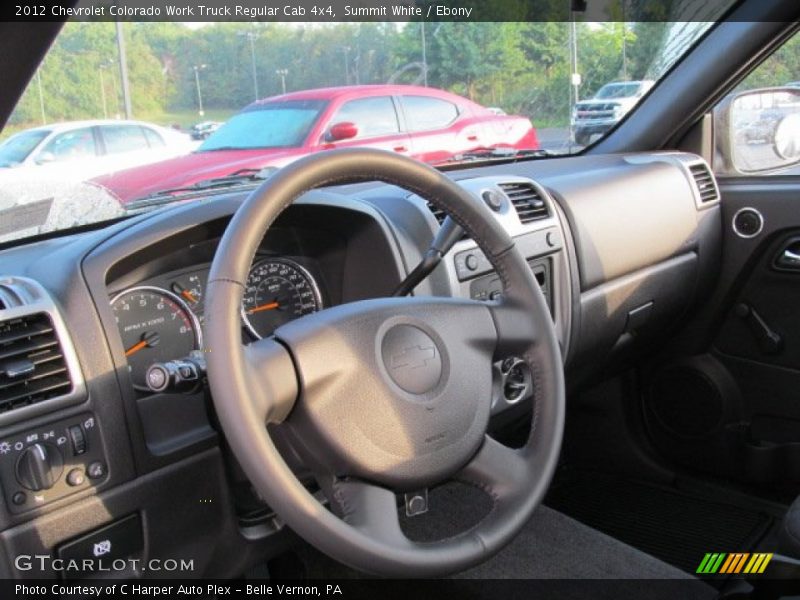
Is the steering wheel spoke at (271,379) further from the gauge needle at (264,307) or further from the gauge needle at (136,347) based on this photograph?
the gauge needle at (264,307)

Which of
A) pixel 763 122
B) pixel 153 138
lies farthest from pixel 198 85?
pixel 763 122

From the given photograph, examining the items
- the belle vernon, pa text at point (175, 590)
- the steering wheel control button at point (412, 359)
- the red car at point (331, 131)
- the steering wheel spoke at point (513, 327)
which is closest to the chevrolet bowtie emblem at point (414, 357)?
the steering wheel control button at point (412, 359)

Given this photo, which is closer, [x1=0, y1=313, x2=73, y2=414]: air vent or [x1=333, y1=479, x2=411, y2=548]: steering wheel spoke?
[x1=333, y1=479, x2=411, y2=548]: steering wheel spoke

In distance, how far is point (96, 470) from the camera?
4.89ft

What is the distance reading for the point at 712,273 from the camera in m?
3.09

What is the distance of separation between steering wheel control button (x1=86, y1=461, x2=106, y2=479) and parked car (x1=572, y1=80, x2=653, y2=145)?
7.39 feet

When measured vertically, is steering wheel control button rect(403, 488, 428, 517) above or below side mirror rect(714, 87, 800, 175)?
below

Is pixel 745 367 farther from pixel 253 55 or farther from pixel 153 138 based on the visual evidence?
pixel 153 138

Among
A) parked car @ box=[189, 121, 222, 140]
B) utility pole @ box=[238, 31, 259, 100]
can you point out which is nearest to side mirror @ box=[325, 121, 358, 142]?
utility pole @ box=[238, 31, 259, 100]

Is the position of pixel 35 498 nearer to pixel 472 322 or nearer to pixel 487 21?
pixel 472 322

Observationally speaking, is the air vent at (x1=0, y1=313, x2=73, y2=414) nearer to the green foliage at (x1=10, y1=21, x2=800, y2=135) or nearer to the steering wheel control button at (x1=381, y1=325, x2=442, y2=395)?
the green foliage at (x1=10, y1=21, x2=800, y2=135)

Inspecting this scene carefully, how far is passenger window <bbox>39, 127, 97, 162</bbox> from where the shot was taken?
5.43 ft

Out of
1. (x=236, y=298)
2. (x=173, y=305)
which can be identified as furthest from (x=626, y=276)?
(x=236, y=298)

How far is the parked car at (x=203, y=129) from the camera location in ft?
6.35
